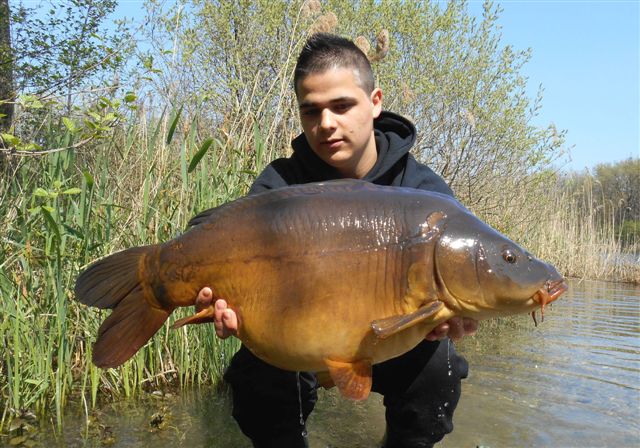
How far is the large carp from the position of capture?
1684 mm

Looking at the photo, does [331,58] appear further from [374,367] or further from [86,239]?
[86,239]

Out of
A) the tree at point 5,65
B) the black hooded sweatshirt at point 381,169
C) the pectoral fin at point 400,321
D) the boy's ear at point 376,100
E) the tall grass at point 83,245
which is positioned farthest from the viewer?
the tree at point 5,65

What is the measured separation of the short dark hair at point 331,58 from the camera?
2.51m

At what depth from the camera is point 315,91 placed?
8.05 ft

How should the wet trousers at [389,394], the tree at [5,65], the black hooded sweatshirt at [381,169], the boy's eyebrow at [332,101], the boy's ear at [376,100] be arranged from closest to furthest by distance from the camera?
the wet trousers at [389,394] → the boy's eyebrow at [332,101] → the black hooded sweatshirt at [381,169] → the boy's ear at [376,100] → the tree at [5,65]

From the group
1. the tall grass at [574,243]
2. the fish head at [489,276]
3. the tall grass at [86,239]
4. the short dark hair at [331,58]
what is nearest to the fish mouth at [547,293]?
the fish head at [489,276]

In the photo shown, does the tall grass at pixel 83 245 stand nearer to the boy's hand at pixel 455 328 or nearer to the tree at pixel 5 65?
the boy's hand at pixel 455 328

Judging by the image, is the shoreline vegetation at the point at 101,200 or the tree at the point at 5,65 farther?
the tree at the point at 5,65

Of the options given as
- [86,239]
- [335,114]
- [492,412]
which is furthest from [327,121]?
[492,412]

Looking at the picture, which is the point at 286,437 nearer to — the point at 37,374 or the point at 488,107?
the point at 37,374

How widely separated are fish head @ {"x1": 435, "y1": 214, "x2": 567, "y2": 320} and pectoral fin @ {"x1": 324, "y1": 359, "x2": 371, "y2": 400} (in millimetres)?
307

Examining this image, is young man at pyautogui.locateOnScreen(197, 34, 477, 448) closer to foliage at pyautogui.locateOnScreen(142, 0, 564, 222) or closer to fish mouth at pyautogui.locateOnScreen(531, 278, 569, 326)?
fish mouth at pyautogui.locateOnScreen(531, 278, 569, 326)

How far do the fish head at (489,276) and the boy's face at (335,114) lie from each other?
88 cm

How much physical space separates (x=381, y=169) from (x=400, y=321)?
3.52 feet
